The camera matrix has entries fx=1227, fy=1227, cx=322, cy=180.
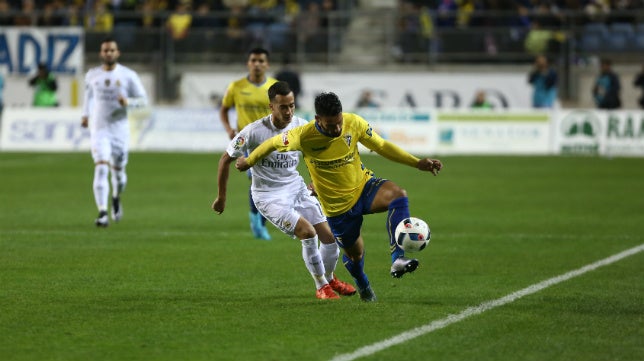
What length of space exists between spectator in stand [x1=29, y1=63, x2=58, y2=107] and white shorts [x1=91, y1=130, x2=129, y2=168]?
607 inches

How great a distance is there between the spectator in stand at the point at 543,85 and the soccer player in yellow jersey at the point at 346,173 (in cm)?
2171

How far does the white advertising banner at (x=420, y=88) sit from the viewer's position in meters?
32.7

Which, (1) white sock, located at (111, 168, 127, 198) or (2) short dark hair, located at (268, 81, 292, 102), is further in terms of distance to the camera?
(1) white sock, located at (111, 168, 127, 198)

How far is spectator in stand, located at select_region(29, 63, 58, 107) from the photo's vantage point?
31156mm

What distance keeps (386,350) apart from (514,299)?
250 centimetres

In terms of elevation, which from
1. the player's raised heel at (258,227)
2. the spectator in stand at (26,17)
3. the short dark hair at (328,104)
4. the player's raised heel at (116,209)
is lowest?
the player's raised heel at (116,209)

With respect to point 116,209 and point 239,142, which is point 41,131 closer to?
point 116,209

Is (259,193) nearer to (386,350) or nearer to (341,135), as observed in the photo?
(341,135)

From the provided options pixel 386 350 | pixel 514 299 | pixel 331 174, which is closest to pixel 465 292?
pixel 514 299

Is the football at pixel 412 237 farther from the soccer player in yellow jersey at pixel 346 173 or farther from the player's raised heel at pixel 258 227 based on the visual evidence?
the player's raised heel at pixel 258 227

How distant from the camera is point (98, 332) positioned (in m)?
8.23

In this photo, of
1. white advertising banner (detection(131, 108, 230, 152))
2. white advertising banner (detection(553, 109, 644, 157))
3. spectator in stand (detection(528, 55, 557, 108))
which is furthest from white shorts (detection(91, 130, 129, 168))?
spectator in stand (detection(528, 55, 557, 108))

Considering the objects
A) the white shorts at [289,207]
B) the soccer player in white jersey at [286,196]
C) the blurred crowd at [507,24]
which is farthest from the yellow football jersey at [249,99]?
the blurred crowd at [507,24]

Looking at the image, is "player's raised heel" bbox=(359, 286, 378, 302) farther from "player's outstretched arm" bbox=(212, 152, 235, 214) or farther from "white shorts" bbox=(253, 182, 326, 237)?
"player's outstretched arm" bbox=(212, 152, 235, 214)
